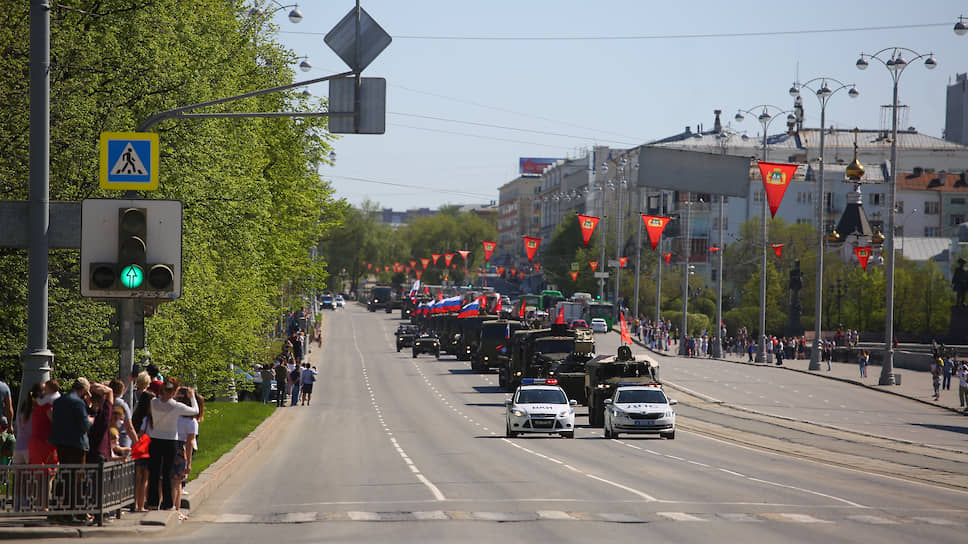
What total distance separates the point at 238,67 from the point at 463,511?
22.7 meters

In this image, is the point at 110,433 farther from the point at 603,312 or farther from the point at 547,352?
the point at 603,312

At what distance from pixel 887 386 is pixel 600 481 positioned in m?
41.3

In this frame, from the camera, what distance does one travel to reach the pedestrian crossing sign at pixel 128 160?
16.2m

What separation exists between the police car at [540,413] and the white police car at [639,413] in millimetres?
1192

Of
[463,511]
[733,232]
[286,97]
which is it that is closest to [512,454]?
[463,511]

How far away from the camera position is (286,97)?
50.4m

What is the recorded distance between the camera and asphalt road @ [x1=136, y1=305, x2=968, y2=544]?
50.3 ft

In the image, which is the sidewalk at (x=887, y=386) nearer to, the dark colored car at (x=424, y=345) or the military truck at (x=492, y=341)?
the dark colored car at (x=424, y=345)

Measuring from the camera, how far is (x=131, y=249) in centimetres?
1520

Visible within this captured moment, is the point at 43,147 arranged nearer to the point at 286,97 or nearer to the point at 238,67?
the point at 238,67

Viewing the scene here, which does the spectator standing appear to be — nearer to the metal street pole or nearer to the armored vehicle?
the metal street pole

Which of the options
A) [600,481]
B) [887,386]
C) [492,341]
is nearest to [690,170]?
[600,481]

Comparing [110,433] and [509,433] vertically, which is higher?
[110,433]

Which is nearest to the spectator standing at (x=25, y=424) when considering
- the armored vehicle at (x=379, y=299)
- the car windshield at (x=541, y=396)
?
the car windshield at (x=541, y=396)
